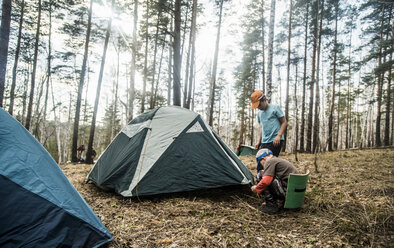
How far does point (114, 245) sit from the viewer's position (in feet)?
6.93

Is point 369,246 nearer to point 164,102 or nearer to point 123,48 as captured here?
point 164,102

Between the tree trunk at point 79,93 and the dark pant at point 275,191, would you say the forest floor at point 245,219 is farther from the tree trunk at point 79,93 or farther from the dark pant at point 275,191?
the tree trunk at point 79,93

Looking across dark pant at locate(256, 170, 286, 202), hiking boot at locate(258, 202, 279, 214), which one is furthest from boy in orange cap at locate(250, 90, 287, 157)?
hiking boot at locate(258, 202, 279, 214)

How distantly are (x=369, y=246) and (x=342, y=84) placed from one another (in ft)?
86.1

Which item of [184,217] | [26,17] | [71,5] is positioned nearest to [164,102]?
[71,5]

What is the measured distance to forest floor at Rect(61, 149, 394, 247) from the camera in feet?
7.05

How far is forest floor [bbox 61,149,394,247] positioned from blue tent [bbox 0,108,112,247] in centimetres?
50

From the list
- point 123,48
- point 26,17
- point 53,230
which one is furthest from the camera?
A: point 123,48

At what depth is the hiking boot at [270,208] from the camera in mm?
2893

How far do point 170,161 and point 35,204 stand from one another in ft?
6.79

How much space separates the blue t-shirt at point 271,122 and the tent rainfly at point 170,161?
0.82 metres

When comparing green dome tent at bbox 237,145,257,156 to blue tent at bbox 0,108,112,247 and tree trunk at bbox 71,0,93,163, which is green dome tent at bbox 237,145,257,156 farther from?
blue tent at bbox 0,108,112,247

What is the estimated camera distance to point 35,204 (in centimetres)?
187

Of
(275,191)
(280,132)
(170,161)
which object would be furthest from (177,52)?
(275,191)
